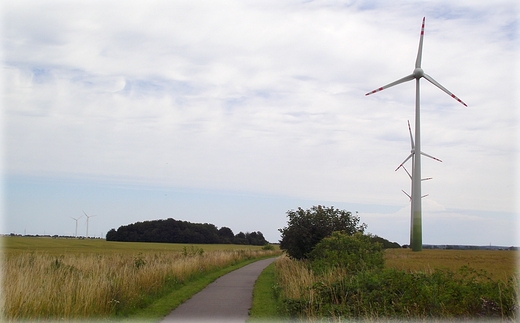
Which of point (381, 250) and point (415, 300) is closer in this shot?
point (415, 300)

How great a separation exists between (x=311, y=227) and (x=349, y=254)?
732cm

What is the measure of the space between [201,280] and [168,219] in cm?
8801

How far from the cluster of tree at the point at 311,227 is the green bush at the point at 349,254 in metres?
3.93

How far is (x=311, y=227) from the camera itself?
88.5ft

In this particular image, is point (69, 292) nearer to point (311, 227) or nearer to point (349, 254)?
point (349, 254)

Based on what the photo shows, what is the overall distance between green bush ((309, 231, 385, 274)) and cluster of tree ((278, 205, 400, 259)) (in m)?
3.93

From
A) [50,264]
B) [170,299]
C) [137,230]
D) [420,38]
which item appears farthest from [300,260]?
[137,230]

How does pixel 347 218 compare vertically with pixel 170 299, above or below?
above

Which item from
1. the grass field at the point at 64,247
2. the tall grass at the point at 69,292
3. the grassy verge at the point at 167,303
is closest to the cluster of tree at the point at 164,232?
the grass field at the point at 64,247

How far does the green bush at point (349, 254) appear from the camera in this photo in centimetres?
1827

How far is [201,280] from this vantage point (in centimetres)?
2412

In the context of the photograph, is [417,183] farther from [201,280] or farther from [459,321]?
[459,321]

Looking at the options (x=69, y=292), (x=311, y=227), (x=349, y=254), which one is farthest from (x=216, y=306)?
(x=311, y=227)

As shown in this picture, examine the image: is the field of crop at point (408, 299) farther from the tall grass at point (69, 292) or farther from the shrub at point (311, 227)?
the shrub at point (311, 227)
